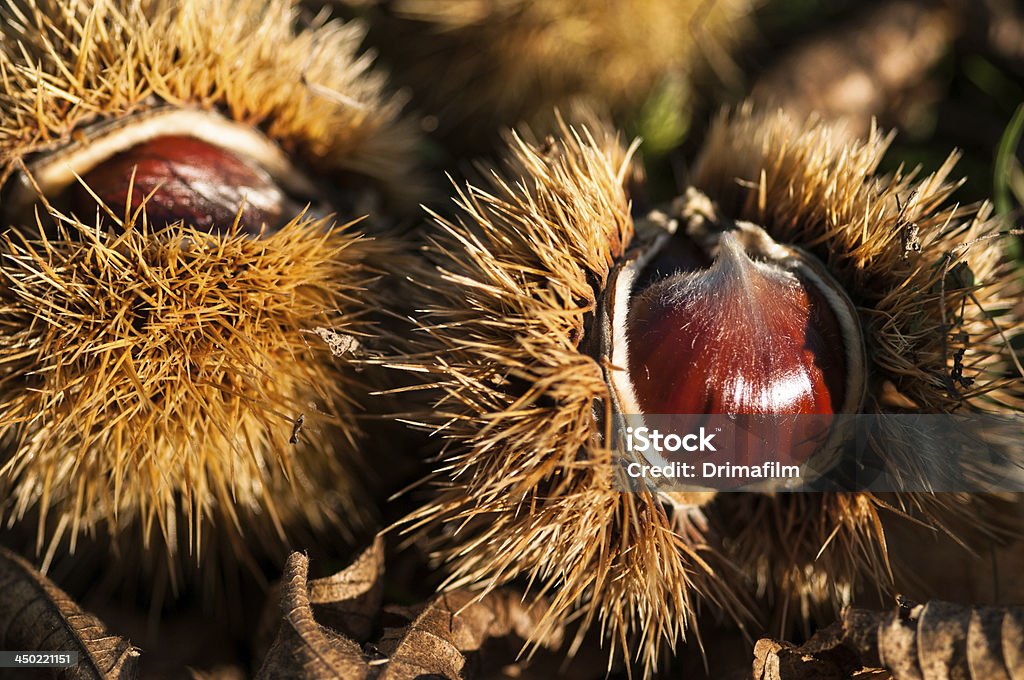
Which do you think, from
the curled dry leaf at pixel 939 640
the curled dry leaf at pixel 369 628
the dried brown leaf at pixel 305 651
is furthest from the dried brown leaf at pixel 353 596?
the curled dry leaf at pixel 939 640

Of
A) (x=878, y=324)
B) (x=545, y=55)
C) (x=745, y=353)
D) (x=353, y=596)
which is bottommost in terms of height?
(x=353, y=596)

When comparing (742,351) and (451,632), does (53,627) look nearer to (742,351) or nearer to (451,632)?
(451,632)

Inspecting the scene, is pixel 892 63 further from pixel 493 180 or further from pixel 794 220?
pixel 493 180

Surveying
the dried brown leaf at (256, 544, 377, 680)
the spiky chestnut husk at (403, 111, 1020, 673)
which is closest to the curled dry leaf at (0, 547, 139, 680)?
the dried brown leaf at (256, 544, 377, 680)

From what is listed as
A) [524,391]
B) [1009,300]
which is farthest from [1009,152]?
[524,391]

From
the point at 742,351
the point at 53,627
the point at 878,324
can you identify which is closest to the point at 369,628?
the point at 53,627

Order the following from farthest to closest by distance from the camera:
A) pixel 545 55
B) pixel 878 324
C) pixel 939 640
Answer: pixel 545 55, pixel 878 324, pixel 939 640
